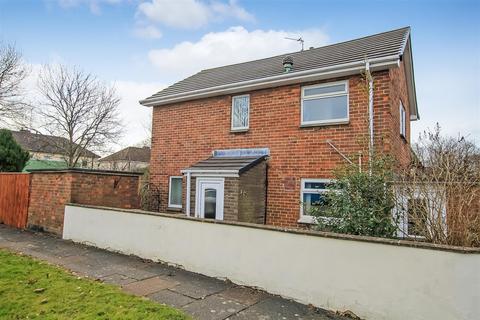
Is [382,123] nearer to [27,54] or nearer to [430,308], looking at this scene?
[430,308]

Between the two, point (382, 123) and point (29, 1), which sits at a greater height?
point (29, 1)

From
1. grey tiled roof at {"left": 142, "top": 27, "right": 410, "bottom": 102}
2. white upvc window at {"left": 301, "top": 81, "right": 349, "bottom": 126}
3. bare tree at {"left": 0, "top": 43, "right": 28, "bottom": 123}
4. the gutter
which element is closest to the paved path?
white upvc window at {"left": 301, "top": 81, "right": 349, "bottom": 126}

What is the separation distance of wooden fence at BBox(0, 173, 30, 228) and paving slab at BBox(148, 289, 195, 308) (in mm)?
8054

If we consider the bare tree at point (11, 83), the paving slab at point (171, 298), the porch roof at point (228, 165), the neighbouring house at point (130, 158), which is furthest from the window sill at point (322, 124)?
the neighbouring house at point (130, 158)

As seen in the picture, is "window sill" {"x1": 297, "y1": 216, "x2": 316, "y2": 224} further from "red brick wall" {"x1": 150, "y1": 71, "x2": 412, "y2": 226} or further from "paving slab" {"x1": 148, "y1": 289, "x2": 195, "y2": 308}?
"paving slab" {"x1": 148, "y1": 289, "x2": 195, "y2": 308}

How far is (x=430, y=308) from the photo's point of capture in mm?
3639

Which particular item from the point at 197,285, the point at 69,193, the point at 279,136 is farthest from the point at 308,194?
the point at 69,193

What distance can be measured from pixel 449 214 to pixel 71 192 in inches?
359

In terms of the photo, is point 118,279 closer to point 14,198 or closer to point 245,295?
point 245,295

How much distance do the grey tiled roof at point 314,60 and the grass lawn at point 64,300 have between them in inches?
276

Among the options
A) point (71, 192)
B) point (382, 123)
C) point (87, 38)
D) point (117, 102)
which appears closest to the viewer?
point (382, 123)

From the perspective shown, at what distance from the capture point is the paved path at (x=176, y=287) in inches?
165

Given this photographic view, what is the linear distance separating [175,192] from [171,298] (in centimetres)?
681

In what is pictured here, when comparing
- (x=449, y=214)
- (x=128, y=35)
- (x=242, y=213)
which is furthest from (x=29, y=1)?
(x=449, y=214)
